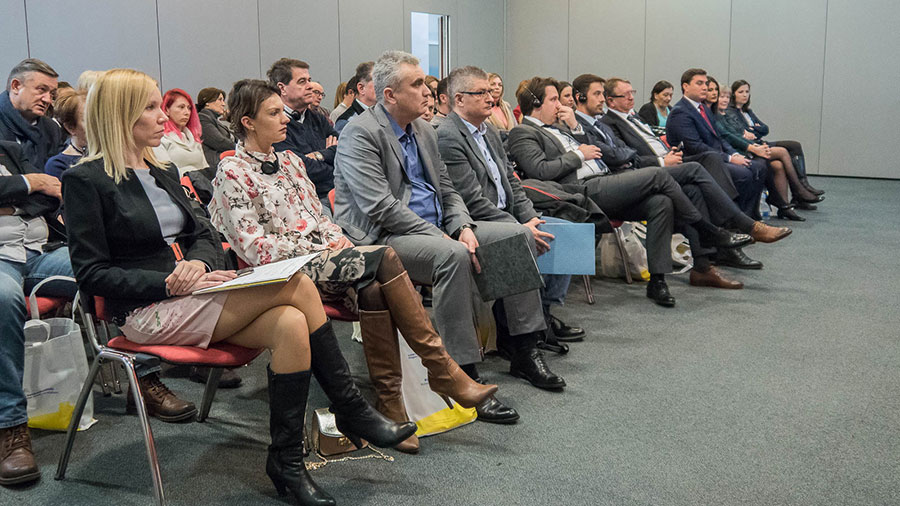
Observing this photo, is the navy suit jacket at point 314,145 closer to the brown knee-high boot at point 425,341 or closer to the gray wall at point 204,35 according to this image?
the brown knee-high boot at point 425,341

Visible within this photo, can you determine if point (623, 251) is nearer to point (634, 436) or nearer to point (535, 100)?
point (535, 100)

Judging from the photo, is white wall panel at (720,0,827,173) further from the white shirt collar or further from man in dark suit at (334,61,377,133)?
the white shirt collar

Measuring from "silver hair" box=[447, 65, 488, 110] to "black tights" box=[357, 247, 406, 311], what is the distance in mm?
1325

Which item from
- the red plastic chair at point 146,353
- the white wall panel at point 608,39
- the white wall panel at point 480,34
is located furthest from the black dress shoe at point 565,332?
the white wall panel at point 608,39

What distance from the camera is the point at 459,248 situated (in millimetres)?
2914

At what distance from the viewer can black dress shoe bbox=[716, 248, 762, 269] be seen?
518cm

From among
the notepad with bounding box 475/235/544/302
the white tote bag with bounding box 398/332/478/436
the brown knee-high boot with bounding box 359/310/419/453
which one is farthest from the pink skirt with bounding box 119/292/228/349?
the notepad with bounding box 475/235/544/302

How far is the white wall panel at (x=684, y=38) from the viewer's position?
35.4 ft

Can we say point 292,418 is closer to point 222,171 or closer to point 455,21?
point 222,171

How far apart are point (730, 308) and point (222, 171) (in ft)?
9.79

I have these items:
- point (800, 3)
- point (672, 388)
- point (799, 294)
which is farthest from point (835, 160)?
point (672, 388)

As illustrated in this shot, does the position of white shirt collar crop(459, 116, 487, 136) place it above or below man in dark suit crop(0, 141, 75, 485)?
above

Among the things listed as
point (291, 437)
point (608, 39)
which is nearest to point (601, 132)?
point (291, 437)

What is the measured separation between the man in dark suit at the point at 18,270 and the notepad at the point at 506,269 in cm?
156
